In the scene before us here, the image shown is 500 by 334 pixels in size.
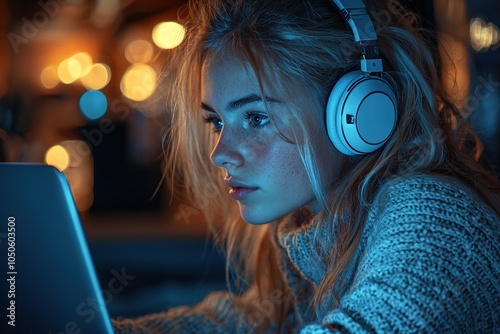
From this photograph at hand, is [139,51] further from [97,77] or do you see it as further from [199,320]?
[199,320]

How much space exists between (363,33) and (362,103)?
0.10 meters

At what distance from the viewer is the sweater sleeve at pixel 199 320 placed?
1.09m

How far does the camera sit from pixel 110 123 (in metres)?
3.37

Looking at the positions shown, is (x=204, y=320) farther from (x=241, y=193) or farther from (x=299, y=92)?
(x=299, y=92)

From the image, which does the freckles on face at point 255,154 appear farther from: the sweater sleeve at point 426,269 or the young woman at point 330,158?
the sweater sleeve at point 426,269

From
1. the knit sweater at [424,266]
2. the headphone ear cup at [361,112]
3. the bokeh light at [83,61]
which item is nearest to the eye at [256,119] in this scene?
the headphone ear cup at [361,112]

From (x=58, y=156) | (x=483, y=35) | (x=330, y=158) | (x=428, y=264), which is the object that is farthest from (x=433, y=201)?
(x=58, y=156)

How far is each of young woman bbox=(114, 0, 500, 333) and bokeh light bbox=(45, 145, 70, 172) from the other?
2010mm

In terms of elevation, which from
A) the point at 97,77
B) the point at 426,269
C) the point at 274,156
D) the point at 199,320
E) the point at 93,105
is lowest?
the point at 199,320

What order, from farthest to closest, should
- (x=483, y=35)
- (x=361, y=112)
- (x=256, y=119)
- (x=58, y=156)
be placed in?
1. (x=58, y=156)
2. (x=483, y=35)
3. (x=256, y=119)
4. (x=361, y=112)

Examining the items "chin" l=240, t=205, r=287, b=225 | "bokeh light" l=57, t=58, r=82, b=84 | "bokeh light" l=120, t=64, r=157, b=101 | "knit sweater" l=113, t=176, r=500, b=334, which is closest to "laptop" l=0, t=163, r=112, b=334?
"knit sweater" l=113, t=176, r=500, b=334

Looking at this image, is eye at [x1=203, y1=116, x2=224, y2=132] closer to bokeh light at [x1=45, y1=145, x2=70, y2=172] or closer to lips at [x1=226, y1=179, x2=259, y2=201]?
lips at [x1=226, y1=179, x2=259, y2=201]

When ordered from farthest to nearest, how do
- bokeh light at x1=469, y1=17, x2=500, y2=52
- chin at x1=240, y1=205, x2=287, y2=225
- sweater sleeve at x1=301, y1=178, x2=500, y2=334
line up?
bokeh light at x1=469, y1=17, x2=500, y2=52 < chin at x1=240, y1=205, x2=287, y2=225 < sweater sleeve at x1=301, y1=178, x2=500, y2=334

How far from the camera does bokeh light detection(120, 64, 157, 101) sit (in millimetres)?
3295
